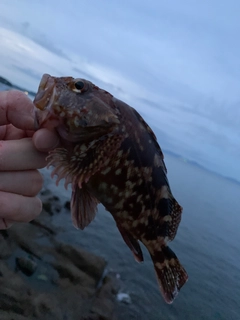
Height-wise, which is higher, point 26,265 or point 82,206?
point 82,206

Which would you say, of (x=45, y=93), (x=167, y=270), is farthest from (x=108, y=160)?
(x=167, y=270)

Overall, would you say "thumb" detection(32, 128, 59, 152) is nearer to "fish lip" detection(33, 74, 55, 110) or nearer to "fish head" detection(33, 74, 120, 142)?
"fish head" detection(33, 74, 120, 142)

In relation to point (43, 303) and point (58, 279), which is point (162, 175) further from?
point (58, 279)

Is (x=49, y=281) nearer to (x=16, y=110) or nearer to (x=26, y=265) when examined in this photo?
(x=26, y=265)

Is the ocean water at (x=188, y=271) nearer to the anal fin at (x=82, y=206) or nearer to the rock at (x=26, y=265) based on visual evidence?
the rock at (x=26, y=265)

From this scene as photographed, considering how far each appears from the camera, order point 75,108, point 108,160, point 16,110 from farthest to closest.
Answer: point 108,160 < point 75,108 < point 16,110

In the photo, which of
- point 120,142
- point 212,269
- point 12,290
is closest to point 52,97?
point 120,142
